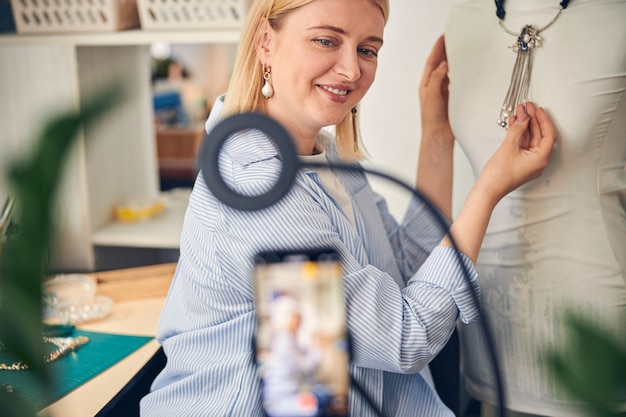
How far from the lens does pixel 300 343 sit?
50cm

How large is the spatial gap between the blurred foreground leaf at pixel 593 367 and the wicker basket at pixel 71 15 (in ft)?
4.77

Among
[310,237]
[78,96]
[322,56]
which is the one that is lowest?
[310,237]

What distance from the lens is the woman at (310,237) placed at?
0.86 metres

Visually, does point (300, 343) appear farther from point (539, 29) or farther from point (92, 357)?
point (92, 357)

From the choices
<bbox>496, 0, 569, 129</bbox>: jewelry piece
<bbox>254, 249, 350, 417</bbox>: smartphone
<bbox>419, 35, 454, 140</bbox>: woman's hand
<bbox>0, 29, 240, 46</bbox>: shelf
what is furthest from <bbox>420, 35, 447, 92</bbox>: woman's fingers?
<bbox>254, 249, 350, 417</bbox>: smartphone

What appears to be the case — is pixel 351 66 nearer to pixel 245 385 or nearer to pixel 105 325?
pixel 245 385

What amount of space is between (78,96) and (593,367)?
4.52ft

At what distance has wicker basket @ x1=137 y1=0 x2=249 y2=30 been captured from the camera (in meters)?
1.56

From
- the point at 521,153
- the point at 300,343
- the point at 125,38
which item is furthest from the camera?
the point at 125,38

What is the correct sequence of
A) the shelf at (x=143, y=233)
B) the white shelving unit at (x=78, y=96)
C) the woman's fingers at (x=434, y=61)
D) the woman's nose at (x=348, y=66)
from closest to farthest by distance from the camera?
the woman's nose at (x=348, y=66) < the woman's fingers at (x=434, y=61) < the white shelving unit at (x=78, y=96) < the shelf at (x=143, y=233)

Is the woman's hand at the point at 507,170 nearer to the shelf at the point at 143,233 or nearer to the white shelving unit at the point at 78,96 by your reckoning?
the white shelving unit at the point at 78,96

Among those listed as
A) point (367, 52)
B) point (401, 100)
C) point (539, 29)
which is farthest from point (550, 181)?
point (401, 100)

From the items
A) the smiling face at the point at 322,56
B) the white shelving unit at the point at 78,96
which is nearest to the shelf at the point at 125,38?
the white shelving unit at the point at 78,96

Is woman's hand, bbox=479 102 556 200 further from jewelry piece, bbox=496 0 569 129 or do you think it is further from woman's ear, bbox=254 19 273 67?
woman's ear, bbox=254 19 273 67
